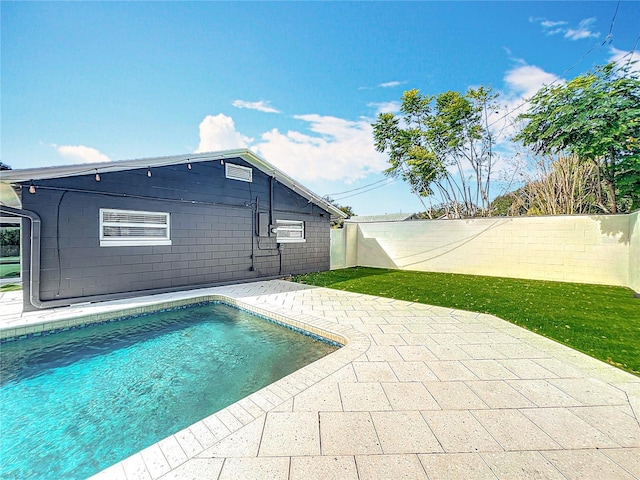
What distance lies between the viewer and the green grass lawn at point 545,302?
3313 millimetres

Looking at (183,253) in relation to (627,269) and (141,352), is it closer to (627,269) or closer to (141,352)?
(141,352)

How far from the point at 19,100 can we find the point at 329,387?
28.9 feet

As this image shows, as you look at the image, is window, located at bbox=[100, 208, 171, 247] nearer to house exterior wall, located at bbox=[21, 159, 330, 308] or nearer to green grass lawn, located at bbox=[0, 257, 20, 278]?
house exterior wall, located at bbox=[21, 159, 330, 308]

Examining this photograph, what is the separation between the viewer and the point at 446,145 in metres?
12.5

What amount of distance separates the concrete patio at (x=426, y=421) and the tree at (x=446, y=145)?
10905 millimetres

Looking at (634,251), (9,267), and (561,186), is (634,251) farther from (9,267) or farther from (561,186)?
(9,267)

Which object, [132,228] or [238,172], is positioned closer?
[132,228]

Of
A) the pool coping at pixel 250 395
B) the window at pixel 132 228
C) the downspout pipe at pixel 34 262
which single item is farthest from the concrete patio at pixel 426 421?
the window at pixel 132 228

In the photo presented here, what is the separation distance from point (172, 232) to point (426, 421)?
6208mm

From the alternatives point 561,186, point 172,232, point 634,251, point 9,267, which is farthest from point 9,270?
point 561,186

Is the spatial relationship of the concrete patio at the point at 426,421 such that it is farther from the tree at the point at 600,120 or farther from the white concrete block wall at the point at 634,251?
the tree at the point at 600,120

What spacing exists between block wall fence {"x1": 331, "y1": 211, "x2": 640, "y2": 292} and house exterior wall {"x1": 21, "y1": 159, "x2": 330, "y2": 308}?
3.18m

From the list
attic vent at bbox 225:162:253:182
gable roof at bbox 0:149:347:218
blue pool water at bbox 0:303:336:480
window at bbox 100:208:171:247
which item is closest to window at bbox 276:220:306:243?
gable roof at bbox 0:149:347:218

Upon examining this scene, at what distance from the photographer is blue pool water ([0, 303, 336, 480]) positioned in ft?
6.51
